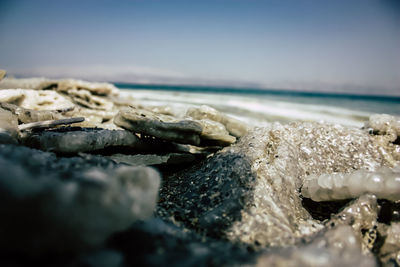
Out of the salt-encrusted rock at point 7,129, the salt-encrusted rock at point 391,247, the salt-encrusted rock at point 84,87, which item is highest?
the salt-encrusted rock at point 84,87

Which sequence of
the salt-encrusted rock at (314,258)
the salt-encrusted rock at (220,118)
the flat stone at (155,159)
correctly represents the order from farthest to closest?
the salt-encrusted rock at (220,118) → the flat stone at (155,159) → the salt-encrusted rock at (314,258)

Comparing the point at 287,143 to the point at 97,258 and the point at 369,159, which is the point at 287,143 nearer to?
the point at 369,159

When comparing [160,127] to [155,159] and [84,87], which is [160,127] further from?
[84,87]

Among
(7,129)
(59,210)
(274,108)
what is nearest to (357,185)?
(59,210)

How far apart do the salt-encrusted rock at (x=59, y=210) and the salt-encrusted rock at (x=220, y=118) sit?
2.20m

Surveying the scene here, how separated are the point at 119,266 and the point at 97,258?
97 mm

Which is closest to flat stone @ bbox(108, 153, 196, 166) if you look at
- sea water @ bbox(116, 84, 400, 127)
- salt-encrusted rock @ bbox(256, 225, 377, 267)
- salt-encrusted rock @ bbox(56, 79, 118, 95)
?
salt-encrusted rock @ bbox(256, 225, 377, 267)

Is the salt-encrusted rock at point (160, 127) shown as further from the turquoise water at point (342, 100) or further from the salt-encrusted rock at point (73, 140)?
the turquoise water at point (342, 100)

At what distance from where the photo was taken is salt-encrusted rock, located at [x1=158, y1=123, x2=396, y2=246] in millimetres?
1663

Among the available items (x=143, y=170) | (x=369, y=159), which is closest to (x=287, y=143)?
(x=369, y=159)

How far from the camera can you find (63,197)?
3.07 feet

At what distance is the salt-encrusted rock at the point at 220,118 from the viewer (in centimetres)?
325

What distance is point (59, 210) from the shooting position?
91cm

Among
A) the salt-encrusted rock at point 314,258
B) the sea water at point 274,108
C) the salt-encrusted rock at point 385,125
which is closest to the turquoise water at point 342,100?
the sea water at point 274,108
